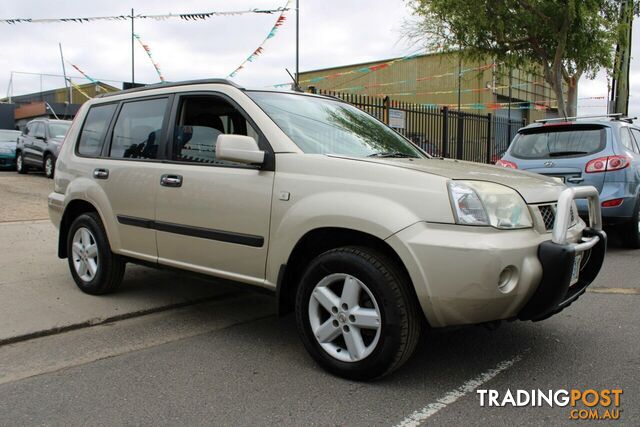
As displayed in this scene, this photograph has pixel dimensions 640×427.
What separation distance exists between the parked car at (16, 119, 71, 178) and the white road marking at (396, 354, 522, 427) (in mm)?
13703

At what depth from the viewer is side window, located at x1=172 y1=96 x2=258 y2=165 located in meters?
4.02

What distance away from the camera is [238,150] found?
3439 millimetres

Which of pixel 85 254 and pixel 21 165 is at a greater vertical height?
pixel 21 165

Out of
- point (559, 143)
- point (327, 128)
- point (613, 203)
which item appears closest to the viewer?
point (327, 128)

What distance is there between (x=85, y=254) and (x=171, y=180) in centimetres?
144

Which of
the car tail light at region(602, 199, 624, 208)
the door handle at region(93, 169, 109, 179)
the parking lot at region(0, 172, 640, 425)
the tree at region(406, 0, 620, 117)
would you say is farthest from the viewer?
the tree at region(406, 0, 620, 117)

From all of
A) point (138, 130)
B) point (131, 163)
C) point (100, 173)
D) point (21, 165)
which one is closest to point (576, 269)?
point (131, 163)

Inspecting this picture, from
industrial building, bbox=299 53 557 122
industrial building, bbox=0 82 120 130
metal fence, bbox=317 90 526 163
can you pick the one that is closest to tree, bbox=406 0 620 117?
metal fence, bbox=317 90 526 163

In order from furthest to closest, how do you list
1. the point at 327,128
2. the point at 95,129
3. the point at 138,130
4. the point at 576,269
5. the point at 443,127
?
1. the point at 443,127
2. the point at 95,129
3. the point at 138,130
4. the point at 327,128
5. the point at 576,269

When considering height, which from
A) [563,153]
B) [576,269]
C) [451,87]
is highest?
[451,87]

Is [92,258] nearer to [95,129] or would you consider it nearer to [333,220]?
[95,129]

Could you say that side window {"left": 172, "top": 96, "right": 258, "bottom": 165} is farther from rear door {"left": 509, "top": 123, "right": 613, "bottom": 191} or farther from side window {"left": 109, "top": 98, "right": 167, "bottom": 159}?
rear door {"left": 509, "top": 123, "right": 613, "bottom": 191}

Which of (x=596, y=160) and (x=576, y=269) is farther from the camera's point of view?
(x=596, y=160)

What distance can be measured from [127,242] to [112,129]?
1.04 meters
